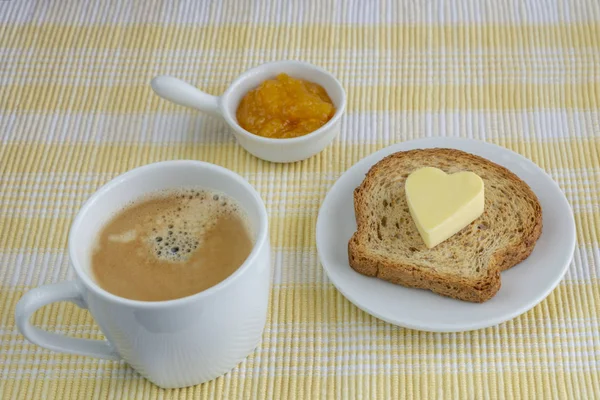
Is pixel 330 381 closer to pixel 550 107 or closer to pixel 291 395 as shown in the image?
pixel 291 395

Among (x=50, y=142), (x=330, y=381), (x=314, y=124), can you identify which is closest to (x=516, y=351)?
(x=330, y=381)

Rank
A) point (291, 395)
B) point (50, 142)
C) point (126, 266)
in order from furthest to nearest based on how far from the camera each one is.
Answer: point (50, 142)
point (291, 395)
point (126, 266)

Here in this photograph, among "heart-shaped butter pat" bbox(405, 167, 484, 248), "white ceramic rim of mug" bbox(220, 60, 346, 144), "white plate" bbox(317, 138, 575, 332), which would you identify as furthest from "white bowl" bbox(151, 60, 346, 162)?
"heart-shaped butter pat" bbox(405, 167, 484, 248)

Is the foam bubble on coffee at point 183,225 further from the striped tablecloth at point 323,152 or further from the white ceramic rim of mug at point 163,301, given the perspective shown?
the striped tablecloth at point 323,152

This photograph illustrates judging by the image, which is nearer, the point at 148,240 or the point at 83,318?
the point at 148,240

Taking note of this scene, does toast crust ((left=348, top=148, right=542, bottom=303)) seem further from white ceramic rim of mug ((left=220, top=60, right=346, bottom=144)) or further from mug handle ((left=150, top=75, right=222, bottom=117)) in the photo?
mug handle ((left=150, top=75, right=222, bottom=117))

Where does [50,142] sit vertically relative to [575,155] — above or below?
below

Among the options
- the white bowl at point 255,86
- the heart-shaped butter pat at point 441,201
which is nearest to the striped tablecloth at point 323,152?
the white bowl at point 255,86
